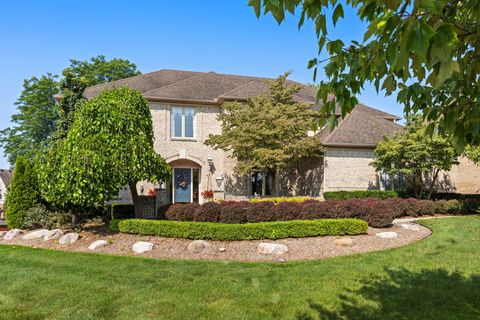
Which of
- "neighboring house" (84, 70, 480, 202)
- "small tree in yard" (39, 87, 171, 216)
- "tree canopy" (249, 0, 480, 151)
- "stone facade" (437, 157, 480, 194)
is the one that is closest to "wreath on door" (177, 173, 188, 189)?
"neighboring house" (84, 70, 480, 202)

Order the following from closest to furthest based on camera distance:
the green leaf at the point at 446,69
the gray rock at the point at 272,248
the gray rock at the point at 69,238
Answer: the green leaf at the point at 446,69 < the gray rock at the point at 272,248 < the gray rock at the point at 69,238

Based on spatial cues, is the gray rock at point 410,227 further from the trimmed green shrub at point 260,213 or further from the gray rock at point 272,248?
the gray rock at point 272,248

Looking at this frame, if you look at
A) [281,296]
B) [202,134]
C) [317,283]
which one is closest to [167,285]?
[281,296]

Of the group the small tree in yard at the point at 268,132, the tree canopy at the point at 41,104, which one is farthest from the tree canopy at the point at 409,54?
the tree canopy at the point at 41,104

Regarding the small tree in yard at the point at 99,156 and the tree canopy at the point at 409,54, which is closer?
the tree canopy at the point at 409,54

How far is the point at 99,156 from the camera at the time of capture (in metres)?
11.9

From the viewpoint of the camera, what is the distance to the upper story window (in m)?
21.5

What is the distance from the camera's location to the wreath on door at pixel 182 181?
71.8 ft

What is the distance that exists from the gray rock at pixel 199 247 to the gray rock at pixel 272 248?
4.34 ft

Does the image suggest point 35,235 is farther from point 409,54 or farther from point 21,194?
point 409,54

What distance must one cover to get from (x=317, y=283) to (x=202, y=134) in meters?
16.0

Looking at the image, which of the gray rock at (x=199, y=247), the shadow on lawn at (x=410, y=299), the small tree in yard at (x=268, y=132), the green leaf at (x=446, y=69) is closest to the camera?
the green leaf at (x=446, y=69)

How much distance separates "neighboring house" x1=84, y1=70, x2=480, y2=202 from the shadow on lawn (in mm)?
13007

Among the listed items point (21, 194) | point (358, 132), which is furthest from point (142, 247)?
point (358, 132)
